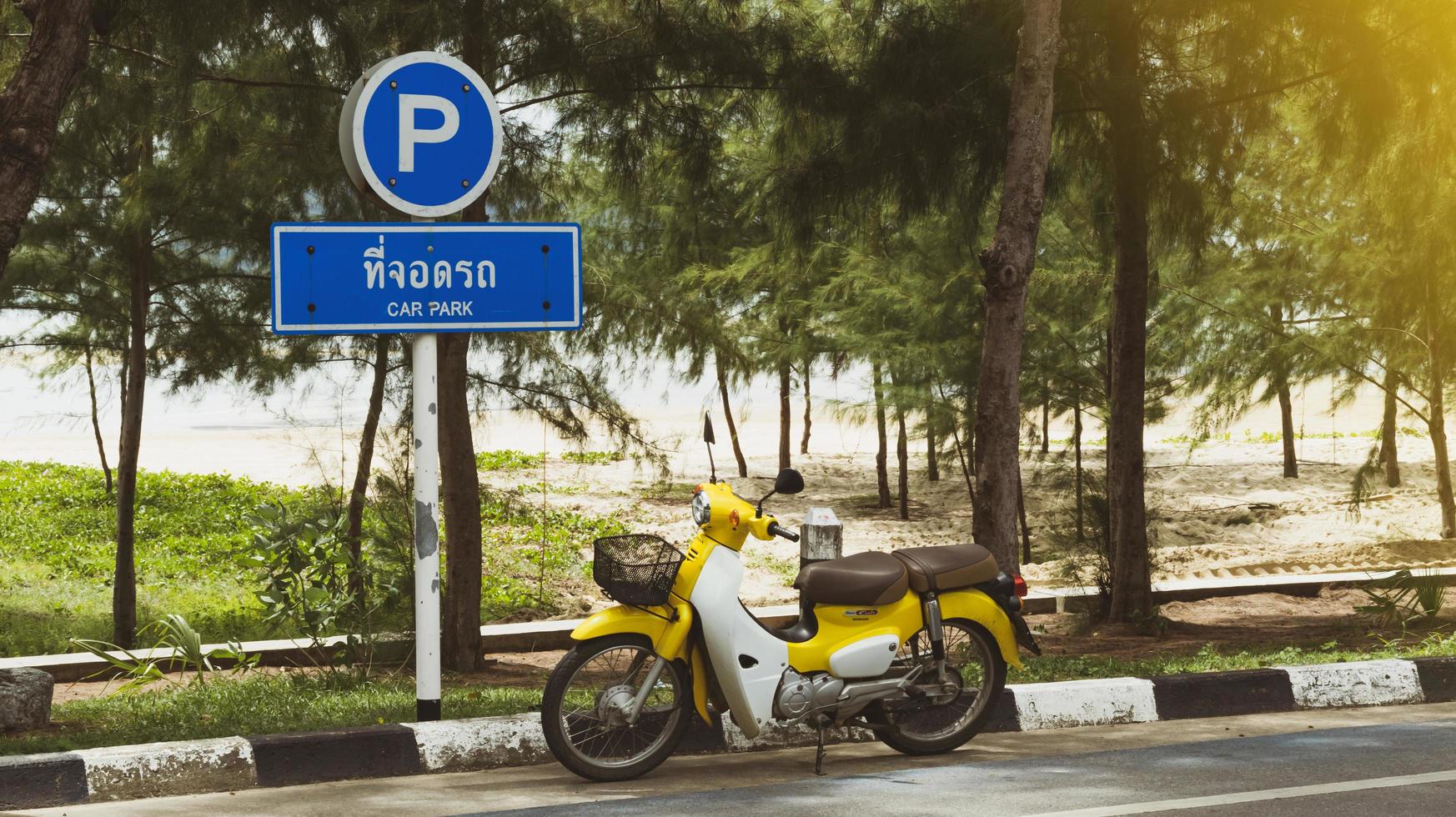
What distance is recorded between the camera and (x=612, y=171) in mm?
10258

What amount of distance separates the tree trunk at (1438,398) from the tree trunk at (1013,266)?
378 inches

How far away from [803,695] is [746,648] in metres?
0.29

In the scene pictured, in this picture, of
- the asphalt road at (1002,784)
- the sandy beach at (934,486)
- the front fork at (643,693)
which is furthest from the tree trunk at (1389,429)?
the front fork at (643,693)

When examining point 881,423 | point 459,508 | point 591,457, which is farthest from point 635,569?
point 881,423

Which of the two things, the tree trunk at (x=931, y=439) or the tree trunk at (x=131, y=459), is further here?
the tree trunk at (x=931, y=439)

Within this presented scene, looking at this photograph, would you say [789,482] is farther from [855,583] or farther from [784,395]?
[784,395]

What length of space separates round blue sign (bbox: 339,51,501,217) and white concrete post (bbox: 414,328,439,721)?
0.61m

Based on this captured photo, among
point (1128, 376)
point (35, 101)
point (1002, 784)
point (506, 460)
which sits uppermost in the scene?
point (35, 101)

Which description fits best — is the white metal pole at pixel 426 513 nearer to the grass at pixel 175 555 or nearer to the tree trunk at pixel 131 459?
the grass at pixel 175 555

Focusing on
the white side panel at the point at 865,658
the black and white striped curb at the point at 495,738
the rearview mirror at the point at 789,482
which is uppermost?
the rearview mirror at the point at 789,482

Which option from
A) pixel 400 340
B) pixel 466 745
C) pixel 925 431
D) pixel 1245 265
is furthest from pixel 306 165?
pixel 1245 265

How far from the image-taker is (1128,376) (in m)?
10.8

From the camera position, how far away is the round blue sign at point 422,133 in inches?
209

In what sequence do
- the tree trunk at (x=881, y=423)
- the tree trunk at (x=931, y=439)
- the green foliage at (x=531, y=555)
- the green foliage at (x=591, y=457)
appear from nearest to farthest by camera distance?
the green foliage at (x=591, y=457)
the green foliage at (x=531, y=555)
the tree trunk at (x=931, y=439)
the tree trunk at (x=881, y=423)
